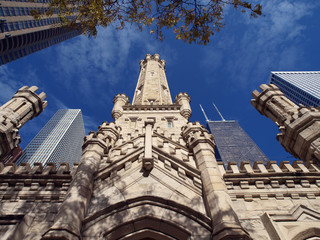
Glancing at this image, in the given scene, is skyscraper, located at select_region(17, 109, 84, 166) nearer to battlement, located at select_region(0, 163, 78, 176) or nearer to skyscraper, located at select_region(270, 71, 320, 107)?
battlement, located at select_region(0, 163, 78, 176)

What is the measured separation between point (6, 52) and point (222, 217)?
74.5 meters

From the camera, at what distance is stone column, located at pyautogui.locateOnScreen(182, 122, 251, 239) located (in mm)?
5864

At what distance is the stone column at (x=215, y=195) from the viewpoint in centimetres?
586

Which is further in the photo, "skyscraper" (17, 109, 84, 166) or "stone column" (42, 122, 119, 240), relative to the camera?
"skyscraper" (17, 109, 84, 166)

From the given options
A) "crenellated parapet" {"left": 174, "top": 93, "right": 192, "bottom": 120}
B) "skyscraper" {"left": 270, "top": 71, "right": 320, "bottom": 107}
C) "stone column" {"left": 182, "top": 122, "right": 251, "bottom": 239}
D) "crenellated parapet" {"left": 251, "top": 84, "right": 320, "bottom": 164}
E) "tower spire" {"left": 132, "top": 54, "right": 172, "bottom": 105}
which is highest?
"skyscraper" {"left": 270, "top": 71, "right": 320, "bottom": 107}

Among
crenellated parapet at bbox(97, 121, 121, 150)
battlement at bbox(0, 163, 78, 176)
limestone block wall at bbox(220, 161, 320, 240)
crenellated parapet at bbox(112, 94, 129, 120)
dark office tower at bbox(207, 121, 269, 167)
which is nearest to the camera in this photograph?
limestone block wall at bbox(220, 161, 320, 240)

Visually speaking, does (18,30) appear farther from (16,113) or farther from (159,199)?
(159,199)

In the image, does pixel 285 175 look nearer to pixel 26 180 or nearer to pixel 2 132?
pixel 26 180

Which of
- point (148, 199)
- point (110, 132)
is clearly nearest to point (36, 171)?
point (110, 132)

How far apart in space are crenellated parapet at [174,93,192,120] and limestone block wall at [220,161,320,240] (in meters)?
10.6

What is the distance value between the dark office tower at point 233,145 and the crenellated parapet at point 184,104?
51.9 m

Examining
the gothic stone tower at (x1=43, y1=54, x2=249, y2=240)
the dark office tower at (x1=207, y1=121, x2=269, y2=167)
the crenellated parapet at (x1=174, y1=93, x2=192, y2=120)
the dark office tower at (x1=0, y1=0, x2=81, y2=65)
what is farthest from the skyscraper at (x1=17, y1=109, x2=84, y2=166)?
the gothic stone tower at (x1=43, y1=54, x2=249, y2=240)

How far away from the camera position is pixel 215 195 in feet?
23.9

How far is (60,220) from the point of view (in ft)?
20.5
